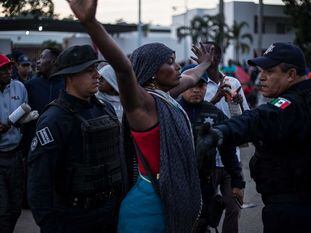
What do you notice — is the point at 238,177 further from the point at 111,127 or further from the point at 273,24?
the point at 273,24

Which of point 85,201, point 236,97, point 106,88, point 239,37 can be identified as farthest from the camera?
point 239,37

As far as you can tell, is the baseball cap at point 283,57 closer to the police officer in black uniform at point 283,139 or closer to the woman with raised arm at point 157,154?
the police officer in black uniform at point 283,139

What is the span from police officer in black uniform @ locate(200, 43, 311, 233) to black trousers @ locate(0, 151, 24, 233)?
2810 millimetres

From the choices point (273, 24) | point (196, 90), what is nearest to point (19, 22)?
point (196, 90)

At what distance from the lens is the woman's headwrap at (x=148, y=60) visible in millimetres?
3457

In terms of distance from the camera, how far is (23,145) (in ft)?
19.6

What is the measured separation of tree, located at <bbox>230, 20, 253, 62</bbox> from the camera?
57.6 m

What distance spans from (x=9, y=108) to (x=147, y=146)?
9.52ft

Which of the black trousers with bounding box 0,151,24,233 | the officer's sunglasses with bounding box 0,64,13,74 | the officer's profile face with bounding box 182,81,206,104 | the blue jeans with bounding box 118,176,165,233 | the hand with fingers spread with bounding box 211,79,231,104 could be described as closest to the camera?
the blue jeans with bounding box 118,176,165,233

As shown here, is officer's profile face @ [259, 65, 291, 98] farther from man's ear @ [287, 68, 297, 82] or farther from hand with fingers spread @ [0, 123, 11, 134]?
hand with fingers spread @ [0, 123, 11, 134]

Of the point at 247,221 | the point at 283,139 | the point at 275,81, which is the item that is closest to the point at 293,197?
the point at 283,139

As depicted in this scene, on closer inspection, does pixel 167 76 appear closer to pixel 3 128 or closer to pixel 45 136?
pixel 45 136

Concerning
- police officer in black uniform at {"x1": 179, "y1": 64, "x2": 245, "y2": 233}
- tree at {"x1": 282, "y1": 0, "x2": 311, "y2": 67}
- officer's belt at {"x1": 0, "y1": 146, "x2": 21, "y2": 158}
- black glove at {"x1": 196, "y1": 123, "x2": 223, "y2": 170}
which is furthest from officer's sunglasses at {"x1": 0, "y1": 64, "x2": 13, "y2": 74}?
tree at {"x1": 282, "y1": 0, "x2": 311, "y2": 67}

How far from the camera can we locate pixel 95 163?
3627 mm
